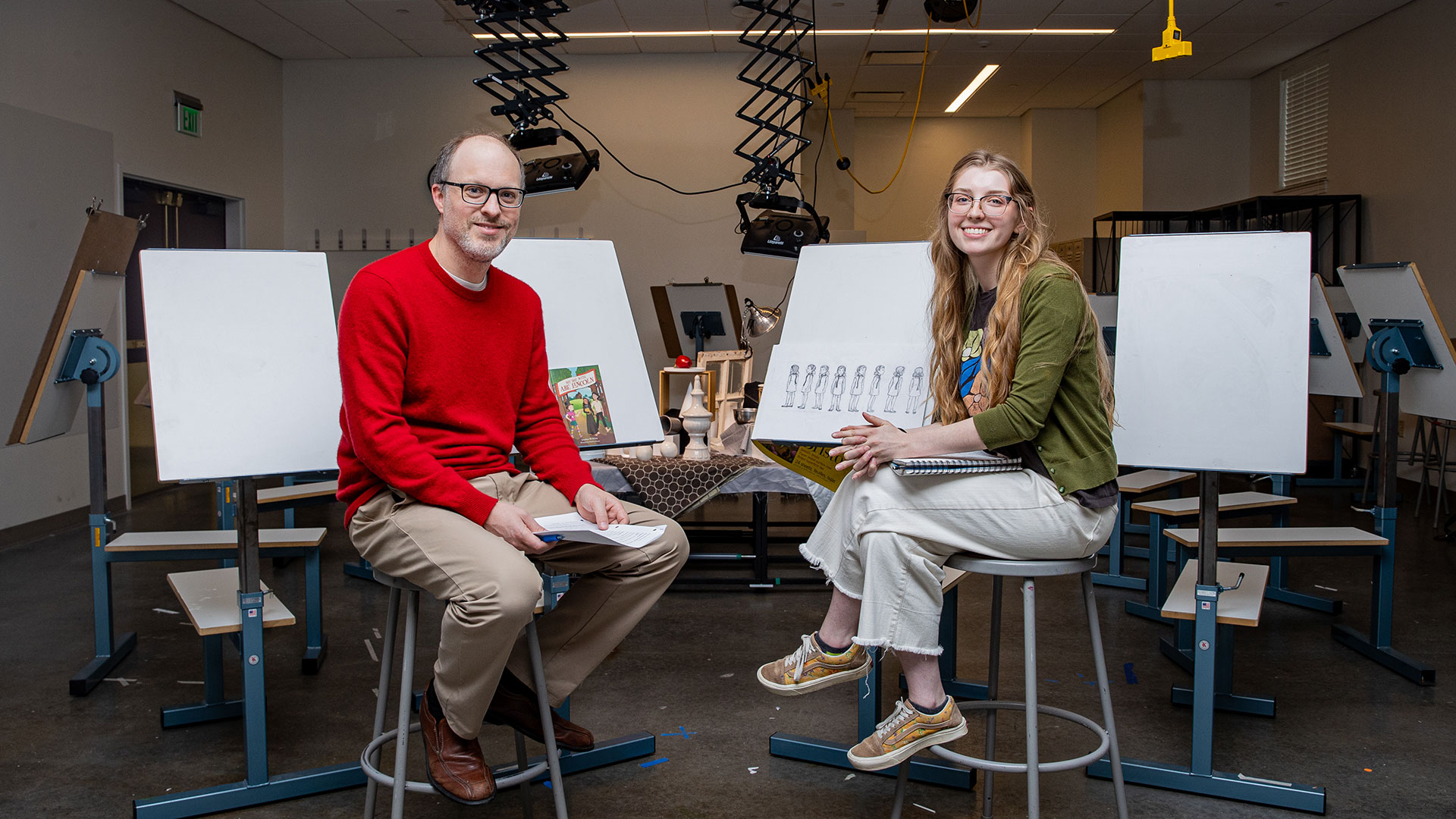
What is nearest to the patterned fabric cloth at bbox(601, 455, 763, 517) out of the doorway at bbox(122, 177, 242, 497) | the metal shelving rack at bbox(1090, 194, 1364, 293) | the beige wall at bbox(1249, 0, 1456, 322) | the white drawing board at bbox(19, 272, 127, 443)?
the white drawing board at bbox(19, 272, 127, 443)

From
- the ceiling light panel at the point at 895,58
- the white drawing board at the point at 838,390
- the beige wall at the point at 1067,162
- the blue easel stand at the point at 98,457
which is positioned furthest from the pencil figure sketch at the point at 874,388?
the beige wall at the point at 1067,162

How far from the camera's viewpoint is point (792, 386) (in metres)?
2.30

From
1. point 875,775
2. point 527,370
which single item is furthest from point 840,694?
point 527,370

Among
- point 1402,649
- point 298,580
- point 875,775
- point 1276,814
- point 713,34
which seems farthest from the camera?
point 713,34

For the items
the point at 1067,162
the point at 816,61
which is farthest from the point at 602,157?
the point at 1067,162

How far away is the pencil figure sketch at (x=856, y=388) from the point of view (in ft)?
7.29

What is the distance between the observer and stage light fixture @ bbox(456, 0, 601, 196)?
3.53 meters

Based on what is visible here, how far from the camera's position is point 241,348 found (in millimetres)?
Result: 2127

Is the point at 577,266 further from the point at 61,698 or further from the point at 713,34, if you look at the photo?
the point at 713,34

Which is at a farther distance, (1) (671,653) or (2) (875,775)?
(1) (671,653)

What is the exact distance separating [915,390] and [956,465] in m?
0.48

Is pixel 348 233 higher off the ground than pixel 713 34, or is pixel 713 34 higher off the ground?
pixel 713 34

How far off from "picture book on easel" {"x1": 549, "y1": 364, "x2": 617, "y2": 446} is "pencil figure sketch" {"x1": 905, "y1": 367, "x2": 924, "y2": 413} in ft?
2.46

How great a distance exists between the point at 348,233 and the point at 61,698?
17.8 feet
